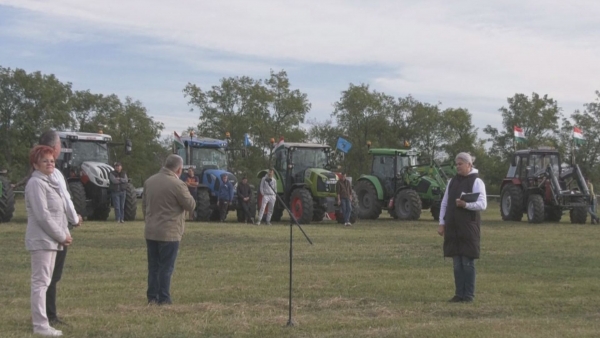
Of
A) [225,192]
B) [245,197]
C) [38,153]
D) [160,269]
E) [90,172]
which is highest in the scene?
[38,153]

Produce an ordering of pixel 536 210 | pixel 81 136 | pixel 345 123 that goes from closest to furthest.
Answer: pixel 81 136 < pixel 536 210 < pixel 345 123

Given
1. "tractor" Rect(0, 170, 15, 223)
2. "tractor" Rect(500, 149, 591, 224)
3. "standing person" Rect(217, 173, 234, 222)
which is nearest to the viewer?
"tractor" Rect(0, 170, 15, 223)

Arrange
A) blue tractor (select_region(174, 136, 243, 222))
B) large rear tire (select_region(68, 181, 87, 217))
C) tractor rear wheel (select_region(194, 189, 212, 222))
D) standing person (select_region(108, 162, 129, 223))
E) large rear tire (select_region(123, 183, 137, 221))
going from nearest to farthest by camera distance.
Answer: large rear tire (select_region(68, 181, 87, 217)) < standing person (select_region(108, 162, 129, 223)) < large rear tire (select_region(123, 183, 137, 221)) < tractor rear wheel (select_region(194, 189, 212, 222)) < blue tractor (select_region(174, 136, 243, 222))

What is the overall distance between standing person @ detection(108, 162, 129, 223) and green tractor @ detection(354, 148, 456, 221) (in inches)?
308

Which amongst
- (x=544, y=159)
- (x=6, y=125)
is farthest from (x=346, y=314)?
(x=6, y=125)

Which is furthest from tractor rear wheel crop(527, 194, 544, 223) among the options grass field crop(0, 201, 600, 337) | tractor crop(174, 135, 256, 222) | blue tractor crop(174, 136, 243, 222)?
blue tractor crop(174, 136, 243, 222)

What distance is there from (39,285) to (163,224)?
1.83m

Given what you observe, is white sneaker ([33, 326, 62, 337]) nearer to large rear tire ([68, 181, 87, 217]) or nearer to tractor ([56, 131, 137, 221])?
large rear tire ([68, 181, 87, 217])

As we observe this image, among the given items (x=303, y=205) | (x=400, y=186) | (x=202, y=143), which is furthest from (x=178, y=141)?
(x=400, y=186)

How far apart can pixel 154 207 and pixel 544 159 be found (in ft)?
62.8

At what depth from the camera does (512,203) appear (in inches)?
997

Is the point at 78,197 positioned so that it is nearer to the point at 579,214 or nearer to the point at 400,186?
the point at 400,186

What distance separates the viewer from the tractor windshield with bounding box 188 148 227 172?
24.8 metres

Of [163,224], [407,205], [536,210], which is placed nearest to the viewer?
[163,224]
